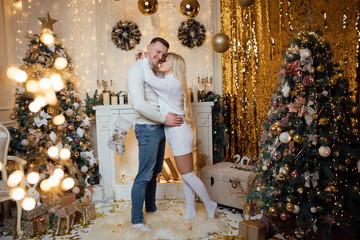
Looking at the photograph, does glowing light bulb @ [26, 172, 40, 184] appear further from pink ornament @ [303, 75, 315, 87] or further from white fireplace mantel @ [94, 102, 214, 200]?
pink ornament @ [303, 75, 315, 87]

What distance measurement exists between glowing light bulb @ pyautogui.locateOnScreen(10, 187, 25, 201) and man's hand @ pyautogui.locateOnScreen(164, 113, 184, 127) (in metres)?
1.59

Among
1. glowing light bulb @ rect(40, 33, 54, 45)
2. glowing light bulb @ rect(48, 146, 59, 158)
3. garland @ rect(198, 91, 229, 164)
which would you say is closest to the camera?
glowing light bulb @ rect(48, 146, 59, 158)

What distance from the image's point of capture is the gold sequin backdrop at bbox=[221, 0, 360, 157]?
362cm

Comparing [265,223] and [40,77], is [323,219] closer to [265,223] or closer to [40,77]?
[265,223]

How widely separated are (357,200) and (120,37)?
3.84 meters

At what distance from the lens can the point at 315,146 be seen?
2488 millimetres

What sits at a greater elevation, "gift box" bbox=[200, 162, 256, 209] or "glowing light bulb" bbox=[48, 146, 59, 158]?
"glowing light bulb" bbox=[48, 146, 59, 158]

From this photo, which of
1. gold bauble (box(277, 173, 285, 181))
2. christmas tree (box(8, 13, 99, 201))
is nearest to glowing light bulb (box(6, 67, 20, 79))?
christmas tree (box(8, 13, 99, 201))

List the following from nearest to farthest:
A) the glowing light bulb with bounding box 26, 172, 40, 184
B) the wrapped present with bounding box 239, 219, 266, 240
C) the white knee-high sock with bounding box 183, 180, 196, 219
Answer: the wrapped present with bounding box 239, 219, 266, 240, the white knee-high sock with bounding box 183, 180, 196, 219, the glowing light bulb with bounding box 26, 172, 40, 184

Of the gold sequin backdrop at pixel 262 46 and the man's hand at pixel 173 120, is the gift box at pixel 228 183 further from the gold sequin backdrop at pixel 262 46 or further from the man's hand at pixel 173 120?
the man's hand at pixel 173 120

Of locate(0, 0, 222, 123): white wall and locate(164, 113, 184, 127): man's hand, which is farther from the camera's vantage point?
locate(0, 0, 222, 123): white wall

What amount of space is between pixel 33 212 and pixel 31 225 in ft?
0.46

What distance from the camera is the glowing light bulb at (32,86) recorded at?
12.2ft

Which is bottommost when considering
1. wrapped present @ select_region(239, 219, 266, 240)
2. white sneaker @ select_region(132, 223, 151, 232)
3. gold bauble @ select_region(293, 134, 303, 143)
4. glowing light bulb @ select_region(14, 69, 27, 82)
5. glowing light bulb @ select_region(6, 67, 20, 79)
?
white sneaker @ select_region(132, 223, 151, 232)
